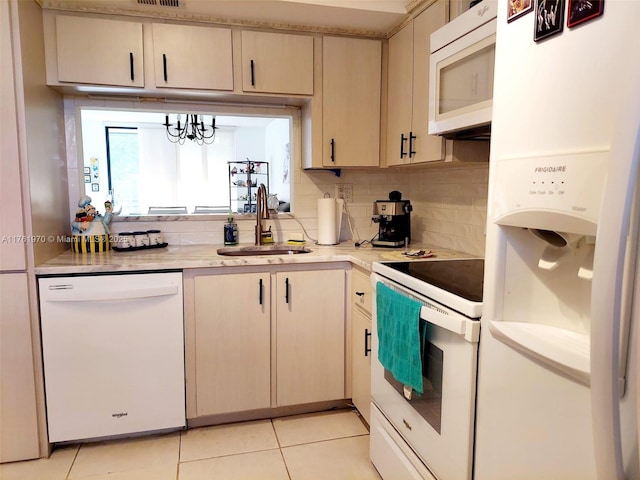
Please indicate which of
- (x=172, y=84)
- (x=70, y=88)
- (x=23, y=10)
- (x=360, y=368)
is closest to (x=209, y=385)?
(x=360, y=368)

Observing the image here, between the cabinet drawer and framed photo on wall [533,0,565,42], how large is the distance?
1.40m

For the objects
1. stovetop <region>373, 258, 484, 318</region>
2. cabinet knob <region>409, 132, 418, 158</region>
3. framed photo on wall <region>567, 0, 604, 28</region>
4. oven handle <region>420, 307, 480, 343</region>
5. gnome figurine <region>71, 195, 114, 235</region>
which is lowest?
oven handle <region>420, 307, 480, 343</region>

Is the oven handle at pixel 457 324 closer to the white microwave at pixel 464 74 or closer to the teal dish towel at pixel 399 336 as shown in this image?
the teal dish towel at pixel 399 336

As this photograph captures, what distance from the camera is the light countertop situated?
211 centimetres

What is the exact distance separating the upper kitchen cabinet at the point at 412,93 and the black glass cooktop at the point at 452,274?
537 millimetres

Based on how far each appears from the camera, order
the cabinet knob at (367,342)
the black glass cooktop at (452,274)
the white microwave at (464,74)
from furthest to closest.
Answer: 1. the cabinet knob at (367,342)
2. the white microwave at (464,74)
3. the black glass cooktop at (452,274)

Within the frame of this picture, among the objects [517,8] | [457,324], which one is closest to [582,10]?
[517,8]

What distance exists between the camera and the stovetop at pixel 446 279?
1.35 m

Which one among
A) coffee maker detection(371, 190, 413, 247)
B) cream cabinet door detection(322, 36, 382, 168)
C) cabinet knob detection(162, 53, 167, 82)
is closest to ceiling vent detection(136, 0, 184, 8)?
cabinet knob detection(162, 53, 167, 82)

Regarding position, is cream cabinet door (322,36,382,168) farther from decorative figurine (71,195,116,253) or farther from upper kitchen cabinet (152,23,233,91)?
decorative figurine (71,195,116,253)

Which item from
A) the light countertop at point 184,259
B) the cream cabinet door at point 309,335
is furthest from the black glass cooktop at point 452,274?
the cream cabinet door at point 309,335

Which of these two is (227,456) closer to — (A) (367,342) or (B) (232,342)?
(B) (232,342)

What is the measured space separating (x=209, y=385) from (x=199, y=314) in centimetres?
40

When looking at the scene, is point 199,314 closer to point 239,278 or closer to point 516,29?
point 239,278
